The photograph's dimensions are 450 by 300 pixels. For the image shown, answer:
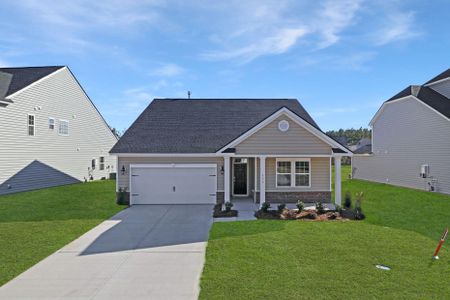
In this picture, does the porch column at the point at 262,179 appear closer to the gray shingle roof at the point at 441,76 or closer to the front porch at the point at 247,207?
the front porch at the point at 247,207

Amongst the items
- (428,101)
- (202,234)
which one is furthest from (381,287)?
(428,101)

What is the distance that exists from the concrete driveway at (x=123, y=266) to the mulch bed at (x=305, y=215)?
2463 mm

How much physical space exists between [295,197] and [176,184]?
5.95 m

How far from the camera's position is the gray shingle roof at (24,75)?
20358mm

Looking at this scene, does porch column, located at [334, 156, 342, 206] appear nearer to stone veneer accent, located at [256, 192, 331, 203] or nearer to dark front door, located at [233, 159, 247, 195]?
stone veneer accent, located at [256, 192, 331, 203]

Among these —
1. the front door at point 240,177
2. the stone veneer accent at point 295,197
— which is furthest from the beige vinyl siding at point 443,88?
the front door at point 240,177

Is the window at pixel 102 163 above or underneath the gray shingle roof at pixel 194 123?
underneath

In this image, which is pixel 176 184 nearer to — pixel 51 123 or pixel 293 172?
pixel 293 172

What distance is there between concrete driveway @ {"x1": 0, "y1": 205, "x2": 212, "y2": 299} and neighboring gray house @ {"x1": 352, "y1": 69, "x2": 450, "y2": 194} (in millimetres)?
16562

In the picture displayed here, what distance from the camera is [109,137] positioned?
104 ft

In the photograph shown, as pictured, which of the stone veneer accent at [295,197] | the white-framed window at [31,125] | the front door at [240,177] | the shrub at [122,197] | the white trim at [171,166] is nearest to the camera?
the stone veneer accent at [295,197]

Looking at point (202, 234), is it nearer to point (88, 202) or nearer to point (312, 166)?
point (312, 166)

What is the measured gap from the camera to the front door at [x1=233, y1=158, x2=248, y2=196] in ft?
58.4

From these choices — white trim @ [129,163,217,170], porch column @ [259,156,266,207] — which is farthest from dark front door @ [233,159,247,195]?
porch column @ [259,156,266,207]
